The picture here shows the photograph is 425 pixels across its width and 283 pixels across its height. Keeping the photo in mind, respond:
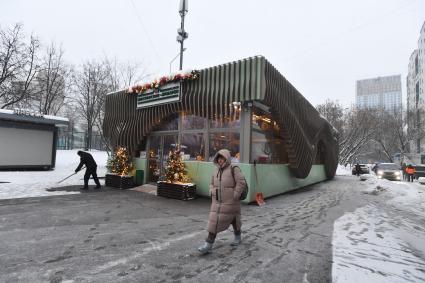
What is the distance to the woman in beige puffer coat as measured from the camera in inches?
167

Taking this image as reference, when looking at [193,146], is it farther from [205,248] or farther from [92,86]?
[92,86]

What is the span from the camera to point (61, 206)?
7.61 meters

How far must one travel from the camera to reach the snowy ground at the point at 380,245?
11.8ft

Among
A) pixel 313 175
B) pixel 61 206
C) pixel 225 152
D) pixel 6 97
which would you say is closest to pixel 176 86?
pixel 61 206

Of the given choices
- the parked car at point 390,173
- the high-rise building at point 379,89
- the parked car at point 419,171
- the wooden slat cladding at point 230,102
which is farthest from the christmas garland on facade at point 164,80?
the high-rise building at point 379,89

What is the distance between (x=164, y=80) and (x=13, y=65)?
17594mm

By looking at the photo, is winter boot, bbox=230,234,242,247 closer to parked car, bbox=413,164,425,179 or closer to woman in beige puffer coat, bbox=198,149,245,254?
woman in beige puffer coat, bbox=198,149,245,254

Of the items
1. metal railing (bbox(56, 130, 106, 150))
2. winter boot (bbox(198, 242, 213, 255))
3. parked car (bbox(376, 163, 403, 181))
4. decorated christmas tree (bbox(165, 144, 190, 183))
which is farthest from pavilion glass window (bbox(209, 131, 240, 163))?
metal railing (bbox(56, 130, 106, 150))

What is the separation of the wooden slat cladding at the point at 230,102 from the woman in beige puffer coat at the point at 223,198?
444cm

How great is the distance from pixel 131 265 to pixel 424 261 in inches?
180

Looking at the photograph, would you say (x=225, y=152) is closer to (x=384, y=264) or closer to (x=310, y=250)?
(x=310, y=250)

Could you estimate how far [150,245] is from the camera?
457 centimetres

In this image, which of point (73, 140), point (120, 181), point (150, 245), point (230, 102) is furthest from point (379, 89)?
point (150, 245)

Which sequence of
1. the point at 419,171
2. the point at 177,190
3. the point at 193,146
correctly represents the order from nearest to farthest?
the point at 177,190 < the point at 193,146 < the point at 419,171
